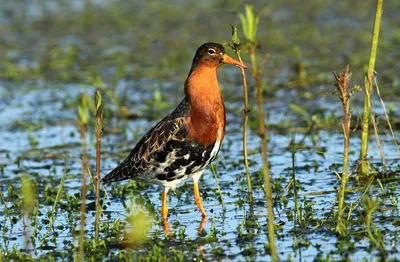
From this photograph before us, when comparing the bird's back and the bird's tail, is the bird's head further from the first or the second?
the bird's tail

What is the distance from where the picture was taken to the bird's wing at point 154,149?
335 inches

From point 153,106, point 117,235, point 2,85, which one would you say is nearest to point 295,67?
point 153,106

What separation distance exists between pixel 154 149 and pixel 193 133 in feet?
1.67

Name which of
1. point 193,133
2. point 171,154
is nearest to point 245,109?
point 193,133

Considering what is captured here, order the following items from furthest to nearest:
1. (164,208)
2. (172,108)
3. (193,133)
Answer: (172,108), (164,208), (193,133)

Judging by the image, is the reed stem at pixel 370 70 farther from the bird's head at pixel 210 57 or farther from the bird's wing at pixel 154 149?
the bird's wing at pixel 154 149

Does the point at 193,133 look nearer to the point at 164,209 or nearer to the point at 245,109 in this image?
the point at 245,109

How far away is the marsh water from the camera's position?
7.70m

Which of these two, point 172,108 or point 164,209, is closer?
point 164,209

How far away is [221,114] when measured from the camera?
8.50 m

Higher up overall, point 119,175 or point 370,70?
point 370,70

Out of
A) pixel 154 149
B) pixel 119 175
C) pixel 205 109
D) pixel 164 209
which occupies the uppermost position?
pixel 205 109

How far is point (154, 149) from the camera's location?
343 inches

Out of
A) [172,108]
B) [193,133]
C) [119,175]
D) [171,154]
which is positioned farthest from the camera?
[172,108]
